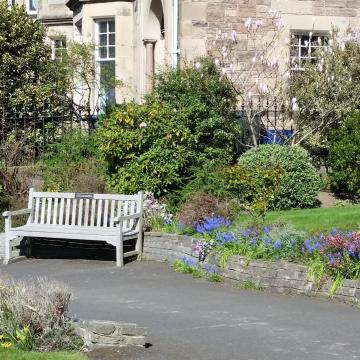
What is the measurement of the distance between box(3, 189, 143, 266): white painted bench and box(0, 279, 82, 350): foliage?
482cm

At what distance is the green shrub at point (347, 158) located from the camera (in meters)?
15.0

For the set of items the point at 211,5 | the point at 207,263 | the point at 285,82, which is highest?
the point at 211,5

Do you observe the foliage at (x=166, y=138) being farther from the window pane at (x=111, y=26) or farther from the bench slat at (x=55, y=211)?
the window pane at (x=111, y=26)

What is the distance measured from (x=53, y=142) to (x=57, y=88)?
2.64 metres

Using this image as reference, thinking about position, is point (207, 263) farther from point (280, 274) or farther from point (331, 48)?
point (331, 48)

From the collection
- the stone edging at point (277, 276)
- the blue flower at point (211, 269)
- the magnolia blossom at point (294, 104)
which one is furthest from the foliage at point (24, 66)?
the blue flower at point (211, 269)

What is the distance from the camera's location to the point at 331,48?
16.9 metres

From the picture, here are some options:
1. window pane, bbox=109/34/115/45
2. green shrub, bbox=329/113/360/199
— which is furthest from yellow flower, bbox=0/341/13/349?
window pane, bbox=109/34/115/45

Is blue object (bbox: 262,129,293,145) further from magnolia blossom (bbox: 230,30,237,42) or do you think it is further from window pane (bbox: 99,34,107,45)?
window pane (bbox: 99,34,107,45)

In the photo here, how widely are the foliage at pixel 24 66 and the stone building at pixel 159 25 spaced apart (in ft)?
2.02

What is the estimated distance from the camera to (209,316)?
8594 mm

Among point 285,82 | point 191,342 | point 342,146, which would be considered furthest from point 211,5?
point 191,342

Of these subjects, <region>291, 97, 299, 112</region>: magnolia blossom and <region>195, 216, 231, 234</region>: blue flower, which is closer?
<region>195, 216, 231, 234</region>: blue flower

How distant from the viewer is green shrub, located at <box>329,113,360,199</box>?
15.0m
